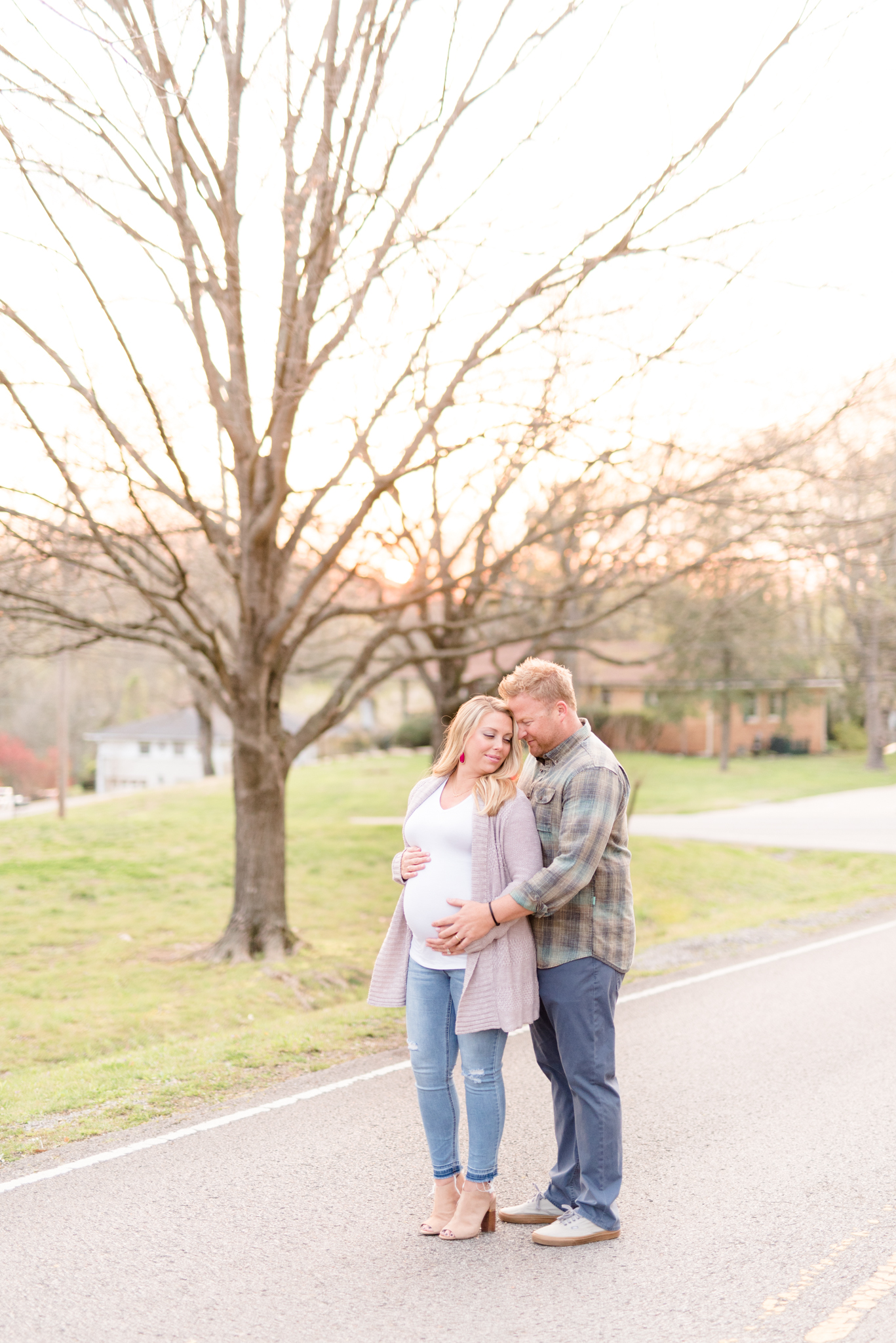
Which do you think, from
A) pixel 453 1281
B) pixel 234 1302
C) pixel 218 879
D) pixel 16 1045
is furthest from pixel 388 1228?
pixel 218 879

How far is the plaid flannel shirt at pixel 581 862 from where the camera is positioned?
3.92m

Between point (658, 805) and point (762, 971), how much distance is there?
857 inches

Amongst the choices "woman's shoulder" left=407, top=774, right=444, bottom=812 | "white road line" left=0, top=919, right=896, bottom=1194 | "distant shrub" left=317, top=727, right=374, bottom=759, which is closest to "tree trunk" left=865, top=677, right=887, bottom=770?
"distant shrub" left=317, top=727, right=374, bottom=759

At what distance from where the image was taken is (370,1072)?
6508mm

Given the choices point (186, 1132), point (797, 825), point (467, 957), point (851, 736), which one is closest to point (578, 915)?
point (467, 957)

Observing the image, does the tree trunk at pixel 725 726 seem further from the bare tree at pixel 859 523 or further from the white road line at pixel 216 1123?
the white road line at pixel 216 1123

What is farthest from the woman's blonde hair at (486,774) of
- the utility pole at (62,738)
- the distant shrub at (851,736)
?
the distant shrub at (851,736)

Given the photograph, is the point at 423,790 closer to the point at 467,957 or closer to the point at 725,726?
the point at 467,957

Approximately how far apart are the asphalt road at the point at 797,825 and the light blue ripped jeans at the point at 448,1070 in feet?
58.8

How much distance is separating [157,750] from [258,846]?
5204cm

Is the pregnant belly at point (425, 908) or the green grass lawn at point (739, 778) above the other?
the pregnant belly at point (425, 908)

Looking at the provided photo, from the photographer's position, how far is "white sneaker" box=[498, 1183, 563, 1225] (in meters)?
4.27

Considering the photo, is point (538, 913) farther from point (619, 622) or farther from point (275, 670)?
point (619, 622)

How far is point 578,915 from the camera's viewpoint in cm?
405
